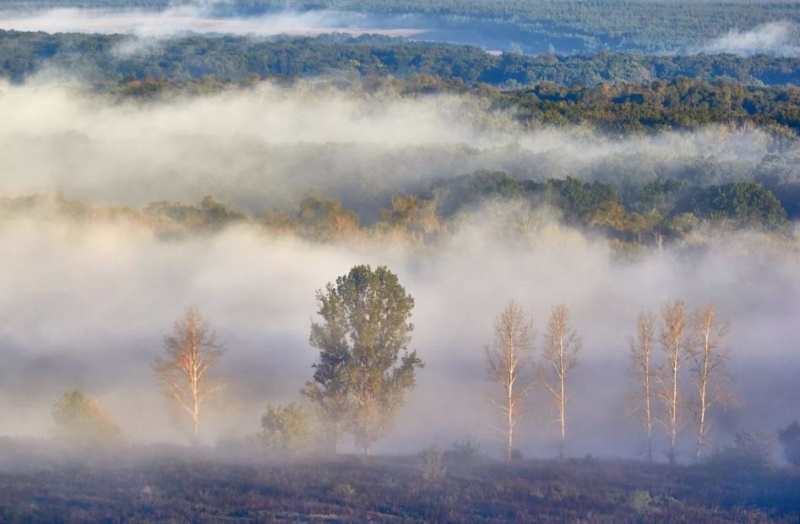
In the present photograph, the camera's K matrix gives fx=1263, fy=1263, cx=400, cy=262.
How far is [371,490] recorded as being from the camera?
26688 mm

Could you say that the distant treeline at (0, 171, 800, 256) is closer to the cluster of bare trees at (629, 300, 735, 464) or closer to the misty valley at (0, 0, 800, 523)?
the misty valley at (0, 0, 800, 523)

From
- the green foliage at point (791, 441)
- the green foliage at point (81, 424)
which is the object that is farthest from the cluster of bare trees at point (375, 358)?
the green foliage at point (81, 424)

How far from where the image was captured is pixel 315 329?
31656mm

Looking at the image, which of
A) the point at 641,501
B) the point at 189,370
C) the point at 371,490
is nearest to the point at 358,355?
the point at 189,370

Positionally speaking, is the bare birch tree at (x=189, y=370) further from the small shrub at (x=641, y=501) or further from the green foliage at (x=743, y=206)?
the green foliage at (x=743, y=206)

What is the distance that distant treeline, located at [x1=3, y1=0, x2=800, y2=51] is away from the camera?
150 metres

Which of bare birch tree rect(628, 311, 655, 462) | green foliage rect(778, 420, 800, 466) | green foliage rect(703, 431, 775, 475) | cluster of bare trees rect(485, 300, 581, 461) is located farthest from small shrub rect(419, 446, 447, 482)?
green foliage rect(778, 420, 800, 466)

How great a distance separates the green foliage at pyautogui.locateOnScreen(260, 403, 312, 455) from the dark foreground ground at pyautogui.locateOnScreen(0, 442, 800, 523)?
85cm

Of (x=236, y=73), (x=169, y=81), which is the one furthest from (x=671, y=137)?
(x=236, y=73)

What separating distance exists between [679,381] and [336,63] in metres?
91.3

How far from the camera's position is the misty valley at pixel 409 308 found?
27891 millimetres

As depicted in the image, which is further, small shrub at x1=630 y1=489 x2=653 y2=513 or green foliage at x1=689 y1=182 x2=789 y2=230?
green foliage at x1=689 y1=182 x2=789 y2=230

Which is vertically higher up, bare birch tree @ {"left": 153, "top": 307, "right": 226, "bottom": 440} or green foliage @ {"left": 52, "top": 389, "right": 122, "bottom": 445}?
bare birch tree @ {"left": 153, "top": 307, "right": 226, "bottom": 440}

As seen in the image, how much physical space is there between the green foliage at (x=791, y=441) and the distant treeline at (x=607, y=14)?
114 metres
